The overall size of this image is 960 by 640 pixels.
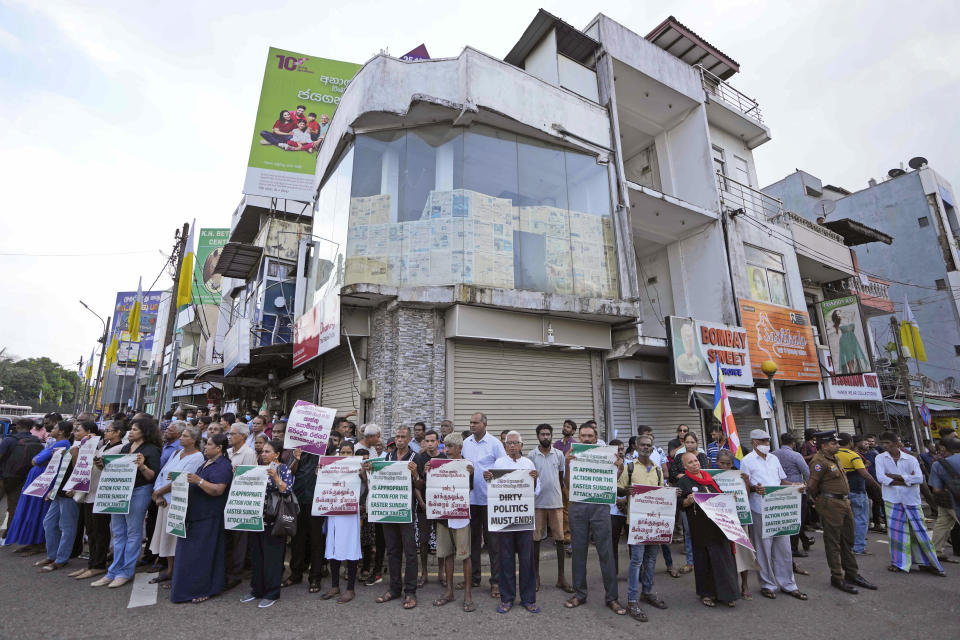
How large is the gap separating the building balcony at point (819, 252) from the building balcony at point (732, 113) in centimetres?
332

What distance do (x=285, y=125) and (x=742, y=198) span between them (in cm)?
1656

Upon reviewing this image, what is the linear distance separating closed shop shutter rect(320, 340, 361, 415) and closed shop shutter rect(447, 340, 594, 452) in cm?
222

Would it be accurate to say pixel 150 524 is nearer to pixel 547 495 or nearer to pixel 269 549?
pixel 269 549

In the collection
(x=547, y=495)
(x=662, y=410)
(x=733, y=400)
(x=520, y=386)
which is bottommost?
(x=547, y=495)

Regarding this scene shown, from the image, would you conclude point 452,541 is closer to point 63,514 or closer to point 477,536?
point 477,536

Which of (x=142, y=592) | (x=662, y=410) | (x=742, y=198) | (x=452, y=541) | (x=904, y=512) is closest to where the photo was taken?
(x=142, y=592)

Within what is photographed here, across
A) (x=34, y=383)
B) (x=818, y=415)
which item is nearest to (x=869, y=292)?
(x=818, y=415)

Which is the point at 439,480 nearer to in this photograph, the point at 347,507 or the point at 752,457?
the point at 347,507

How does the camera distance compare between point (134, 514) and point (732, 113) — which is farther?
point (732, 113)

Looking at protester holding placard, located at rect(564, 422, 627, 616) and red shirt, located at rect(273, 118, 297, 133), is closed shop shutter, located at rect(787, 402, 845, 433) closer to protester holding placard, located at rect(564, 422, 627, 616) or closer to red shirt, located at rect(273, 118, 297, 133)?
protester holding placard, located at rect(564, 422, 627, 616)

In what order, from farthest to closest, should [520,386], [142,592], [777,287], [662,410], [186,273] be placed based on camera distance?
[777,287] < [186,273] < [662,410] < [520,386] < [142,592]

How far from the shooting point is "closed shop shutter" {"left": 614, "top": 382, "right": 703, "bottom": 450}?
1225 cm

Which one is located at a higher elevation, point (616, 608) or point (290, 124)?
point (290, 124)

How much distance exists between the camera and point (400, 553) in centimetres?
551
